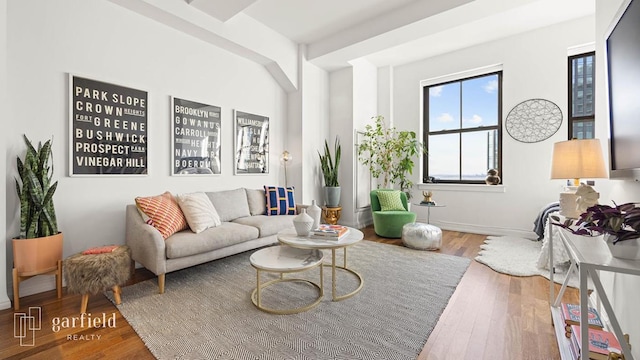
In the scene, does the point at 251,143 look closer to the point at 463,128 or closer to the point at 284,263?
the point at 284,263

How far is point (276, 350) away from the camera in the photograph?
1.56 m

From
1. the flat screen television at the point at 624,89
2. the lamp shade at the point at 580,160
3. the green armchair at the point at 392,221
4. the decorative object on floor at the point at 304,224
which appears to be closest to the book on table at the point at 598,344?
the flat screen television at the point at 624,89

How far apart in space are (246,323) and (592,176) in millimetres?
2579

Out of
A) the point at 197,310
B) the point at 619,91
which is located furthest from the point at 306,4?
the point at 197,310

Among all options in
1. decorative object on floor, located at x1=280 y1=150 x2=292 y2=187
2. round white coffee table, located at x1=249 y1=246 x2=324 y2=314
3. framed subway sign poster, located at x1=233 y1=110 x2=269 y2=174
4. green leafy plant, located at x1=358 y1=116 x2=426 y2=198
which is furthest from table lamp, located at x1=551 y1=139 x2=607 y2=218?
framed subway sign poster, located at x1=233 y1=110 x2=269 y2=174

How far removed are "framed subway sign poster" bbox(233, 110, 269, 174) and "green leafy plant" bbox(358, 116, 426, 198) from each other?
1.78 meters

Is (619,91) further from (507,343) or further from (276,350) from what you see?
(276,350)

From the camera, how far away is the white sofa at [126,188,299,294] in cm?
227

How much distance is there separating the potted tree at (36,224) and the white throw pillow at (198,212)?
37.7 inches

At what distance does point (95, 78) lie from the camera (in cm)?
261

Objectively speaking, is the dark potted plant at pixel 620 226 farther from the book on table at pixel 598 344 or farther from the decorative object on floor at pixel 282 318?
the decorative object on floor at pixel 282 318

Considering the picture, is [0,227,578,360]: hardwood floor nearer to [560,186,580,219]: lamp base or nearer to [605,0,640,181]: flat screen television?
[560,186,580,219]: lamp base

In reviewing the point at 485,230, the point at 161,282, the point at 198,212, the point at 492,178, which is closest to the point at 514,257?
the point at 485,230

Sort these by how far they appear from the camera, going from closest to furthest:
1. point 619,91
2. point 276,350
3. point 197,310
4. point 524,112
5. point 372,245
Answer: point 619,91 < point 276,350 < point 197,310 < point 372,245 < point 524,112
